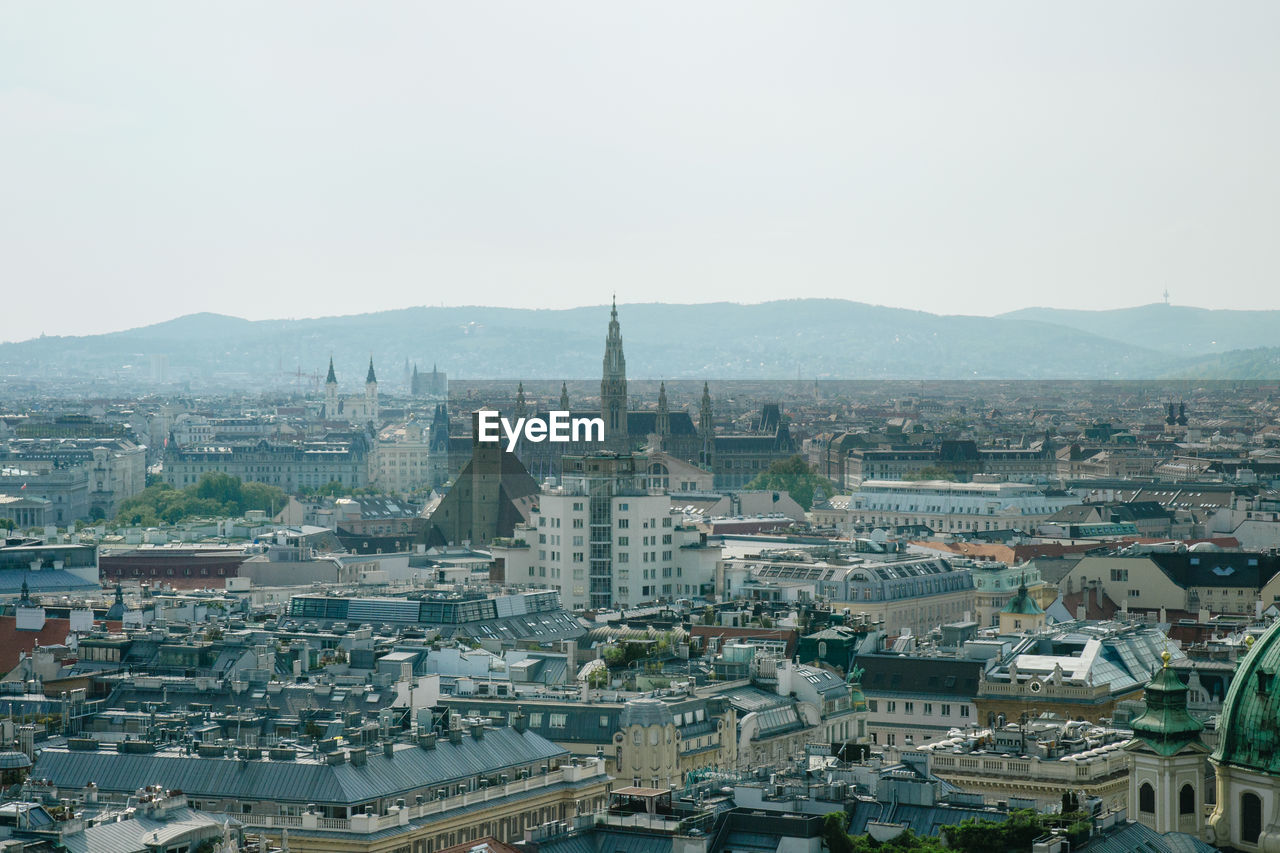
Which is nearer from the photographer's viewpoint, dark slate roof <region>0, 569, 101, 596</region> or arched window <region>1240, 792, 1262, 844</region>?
→ arched window <region>1240, 792, 1262, 844</region>

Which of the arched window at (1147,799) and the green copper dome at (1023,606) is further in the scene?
the green copper dome at (1023,606)

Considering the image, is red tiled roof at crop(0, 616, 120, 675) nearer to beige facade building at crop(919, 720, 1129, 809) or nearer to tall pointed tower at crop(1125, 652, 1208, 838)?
beige facade building at crop(919, 720, 1129, 809)

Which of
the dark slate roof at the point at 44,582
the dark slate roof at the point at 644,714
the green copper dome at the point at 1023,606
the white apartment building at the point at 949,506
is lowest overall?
the white apartment building at the point at 949,506

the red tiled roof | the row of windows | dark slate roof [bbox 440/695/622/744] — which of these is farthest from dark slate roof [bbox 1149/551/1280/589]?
dark slate roof [bbox 440/695/622/744]

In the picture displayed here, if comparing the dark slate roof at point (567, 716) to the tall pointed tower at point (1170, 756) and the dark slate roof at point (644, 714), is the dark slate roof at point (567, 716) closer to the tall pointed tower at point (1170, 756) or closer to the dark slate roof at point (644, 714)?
the dark slate roof at point (644, 714)

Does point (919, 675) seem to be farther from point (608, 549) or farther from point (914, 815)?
point (608, 549)

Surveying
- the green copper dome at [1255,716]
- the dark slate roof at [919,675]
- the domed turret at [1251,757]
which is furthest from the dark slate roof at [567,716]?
the green copper dome at [1255,716]

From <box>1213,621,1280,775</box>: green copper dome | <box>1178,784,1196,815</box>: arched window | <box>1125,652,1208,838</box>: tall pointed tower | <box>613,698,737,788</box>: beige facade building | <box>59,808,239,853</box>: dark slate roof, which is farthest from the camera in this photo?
<box>613,698,737,788</box>: beige facade building
